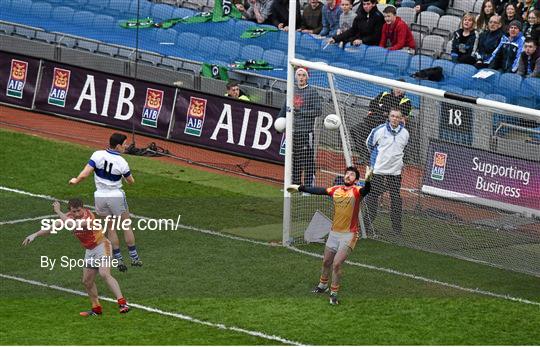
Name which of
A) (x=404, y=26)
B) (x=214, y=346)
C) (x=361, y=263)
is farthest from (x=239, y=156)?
(x=214, y=346)

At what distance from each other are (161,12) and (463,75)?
9181 millimetres

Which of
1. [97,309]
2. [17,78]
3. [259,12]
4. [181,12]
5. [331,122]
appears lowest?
[97,309]

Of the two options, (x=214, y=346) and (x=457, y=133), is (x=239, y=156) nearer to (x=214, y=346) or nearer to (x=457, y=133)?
(x=457, y=133)

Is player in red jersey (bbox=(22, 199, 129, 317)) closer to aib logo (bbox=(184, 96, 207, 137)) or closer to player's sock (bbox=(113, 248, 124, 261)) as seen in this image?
player's sock (bbox=(113, 248, 124, 261))

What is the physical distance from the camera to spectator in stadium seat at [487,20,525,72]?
2431 centimetres

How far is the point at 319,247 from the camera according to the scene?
20375 millimetres

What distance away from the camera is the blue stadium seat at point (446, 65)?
25127 mm

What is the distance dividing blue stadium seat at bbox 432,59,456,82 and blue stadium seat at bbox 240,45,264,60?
4.55m

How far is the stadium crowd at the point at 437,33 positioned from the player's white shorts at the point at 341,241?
756 cm

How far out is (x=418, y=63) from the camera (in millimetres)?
25625

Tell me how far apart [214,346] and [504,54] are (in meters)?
11.3

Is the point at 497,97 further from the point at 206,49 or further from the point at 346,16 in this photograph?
the point at 206,49

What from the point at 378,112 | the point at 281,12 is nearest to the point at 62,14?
the point at 281,12

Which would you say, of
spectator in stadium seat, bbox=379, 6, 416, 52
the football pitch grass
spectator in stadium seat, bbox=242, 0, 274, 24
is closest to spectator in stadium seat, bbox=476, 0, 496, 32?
spectator in stadium seat, bbox=379, 6, 416, 52
